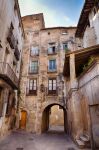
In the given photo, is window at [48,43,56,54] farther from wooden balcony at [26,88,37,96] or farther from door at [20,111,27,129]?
door at [20,111,27,129]

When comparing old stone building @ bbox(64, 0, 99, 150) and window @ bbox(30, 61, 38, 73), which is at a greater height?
window @ bbox(30, 61, 38, 73)

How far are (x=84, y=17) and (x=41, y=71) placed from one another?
339 inches

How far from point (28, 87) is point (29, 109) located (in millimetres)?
2932

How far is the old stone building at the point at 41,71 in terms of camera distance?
16.5m

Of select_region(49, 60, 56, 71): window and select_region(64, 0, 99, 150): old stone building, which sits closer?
select_region(64, 0, 99, 150): old stone building

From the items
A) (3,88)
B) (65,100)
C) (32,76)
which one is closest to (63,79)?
(65,100)

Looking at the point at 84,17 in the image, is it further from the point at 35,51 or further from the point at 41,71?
the point at 41,71

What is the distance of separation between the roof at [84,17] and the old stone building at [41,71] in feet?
6.42

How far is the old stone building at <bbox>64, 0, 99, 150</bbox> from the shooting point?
6.69 meters

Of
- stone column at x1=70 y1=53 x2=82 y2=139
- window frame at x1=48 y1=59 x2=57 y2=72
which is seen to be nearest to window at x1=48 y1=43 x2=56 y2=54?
window frame at x1=48 y1=59 x2=57 y2=72

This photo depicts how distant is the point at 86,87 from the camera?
26.0ft

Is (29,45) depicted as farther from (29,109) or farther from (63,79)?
(29,109)

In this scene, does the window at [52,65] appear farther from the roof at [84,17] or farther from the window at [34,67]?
the roof at [84,17]

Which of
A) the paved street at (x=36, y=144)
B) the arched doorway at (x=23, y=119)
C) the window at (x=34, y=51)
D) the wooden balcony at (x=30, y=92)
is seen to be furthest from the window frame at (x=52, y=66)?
the paved street at (x=36, y=144)
